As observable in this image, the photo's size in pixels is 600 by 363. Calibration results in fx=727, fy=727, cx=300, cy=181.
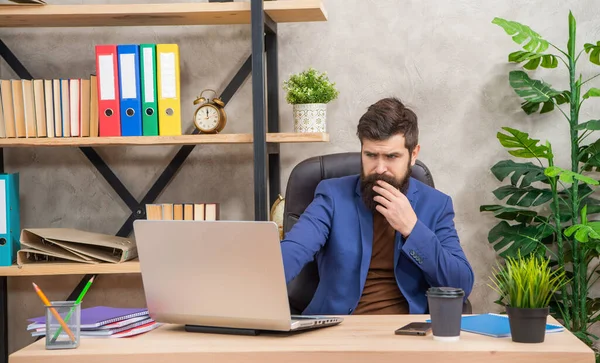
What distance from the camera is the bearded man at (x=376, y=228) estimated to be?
2.05 metres

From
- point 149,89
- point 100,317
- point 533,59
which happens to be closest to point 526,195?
point 533,59

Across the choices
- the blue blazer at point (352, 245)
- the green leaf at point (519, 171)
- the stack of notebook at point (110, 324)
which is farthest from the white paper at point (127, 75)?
the green leaf at point (519, 171)

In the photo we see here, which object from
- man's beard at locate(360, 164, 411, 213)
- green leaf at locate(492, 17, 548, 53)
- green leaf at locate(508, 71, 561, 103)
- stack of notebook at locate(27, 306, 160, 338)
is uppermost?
green leaf at locate(492, 17, 548, 53)

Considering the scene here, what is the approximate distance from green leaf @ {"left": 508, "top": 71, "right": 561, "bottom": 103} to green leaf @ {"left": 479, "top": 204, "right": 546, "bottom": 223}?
423mm

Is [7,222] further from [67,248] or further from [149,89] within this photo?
[149,89]

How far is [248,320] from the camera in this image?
145 cm

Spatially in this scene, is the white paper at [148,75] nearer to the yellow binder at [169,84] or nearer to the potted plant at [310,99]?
the yellow binder at [169,84]

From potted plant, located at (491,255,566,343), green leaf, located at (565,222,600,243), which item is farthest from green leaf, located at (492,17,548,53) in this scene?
potted plant, located at (491,255,566,343)

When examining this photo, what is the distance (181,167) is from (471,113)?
4.06 feet

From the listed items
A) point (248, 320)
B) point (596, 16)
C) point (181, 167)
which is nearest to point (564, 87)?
point (596, 16)

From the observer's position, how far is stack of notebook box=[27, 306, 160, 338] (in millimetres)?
1478

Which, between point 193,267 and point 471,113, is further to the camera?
point 471,113

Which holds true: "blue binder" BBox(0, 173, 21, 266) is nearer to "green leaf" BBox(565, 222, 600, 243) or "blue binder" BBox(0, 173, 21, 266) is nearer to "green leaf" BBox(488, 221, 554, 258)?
"green leaf" BBox(488, 221, 554, 258)

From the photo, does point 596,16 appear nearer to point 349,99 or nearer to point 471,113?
point 471,113
